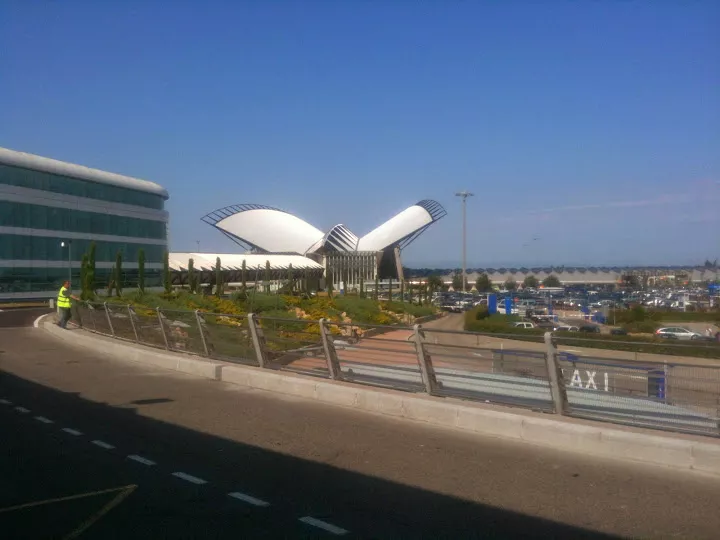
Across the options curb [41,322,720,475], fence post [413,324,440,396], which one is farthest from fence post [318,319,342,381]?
fence post [413,324,440,396]

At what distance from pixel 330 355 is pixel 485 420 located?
11.4ft

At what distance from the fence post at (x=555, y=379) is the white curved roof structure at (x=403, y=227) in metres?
91.1

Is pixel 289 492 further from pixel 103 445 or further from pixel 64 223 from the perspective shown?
pixel 64 223

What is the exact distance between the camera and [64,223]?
2469 inches

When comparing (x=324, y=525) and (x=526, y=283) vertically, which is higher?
(x=526, y=283)

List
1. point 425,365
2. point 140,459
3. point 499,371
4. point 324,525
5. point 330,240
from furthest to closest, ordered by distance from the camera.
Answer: point 330,240, point 425,365, point 499,371, point 140,459, point 324,525

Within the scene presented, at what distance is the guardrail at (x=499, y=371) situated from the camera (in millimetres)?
8039

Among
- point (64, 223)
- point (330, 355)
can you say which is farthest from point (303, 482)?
point (64, 223)

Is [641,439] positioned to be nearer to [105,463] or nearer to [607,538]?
[607,538]

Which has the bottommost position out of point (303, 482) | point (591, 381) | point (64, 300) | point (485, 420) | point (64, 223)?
point (303, 482)

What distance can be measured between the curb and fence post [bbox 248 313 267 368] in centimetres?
20

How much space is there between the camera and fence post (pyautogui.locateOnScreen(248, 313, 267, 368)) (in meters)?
13.5

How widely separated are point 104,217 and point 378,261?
40784 mm

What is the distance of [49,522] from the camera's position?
19.8ft
